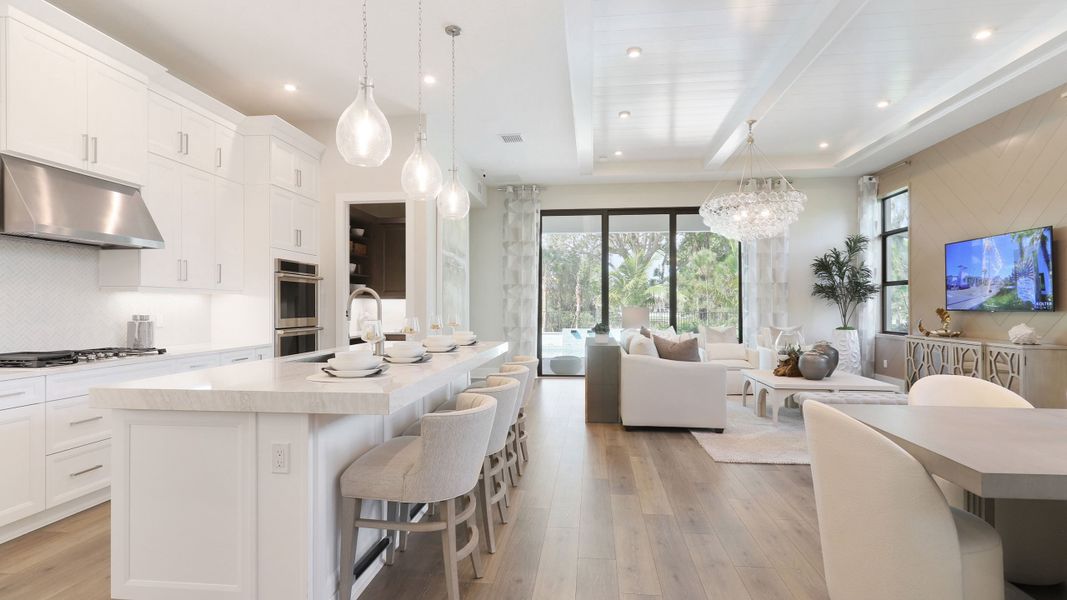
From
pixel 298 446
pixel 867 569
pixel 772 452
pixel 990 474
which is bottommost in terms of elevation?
pixel 772 452

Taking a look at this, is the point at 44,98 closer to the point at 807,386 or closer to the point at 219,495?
the point at 219,495

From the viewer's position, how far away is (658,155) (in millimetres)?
7098

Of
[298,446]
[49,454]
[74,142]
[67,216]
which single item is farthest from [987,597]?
[74,142]

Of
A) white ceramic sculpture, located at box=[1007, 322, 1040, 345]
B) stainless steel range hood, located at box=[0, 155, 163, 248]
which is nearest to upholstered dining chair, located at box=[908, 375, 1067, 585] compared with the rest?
white ceramic sculpture, located at box=[1007, 322, 1040, 345]

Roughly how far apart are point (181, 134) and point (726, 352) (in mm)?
6286

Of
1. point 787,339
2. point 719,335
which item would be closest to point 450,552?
point 787,339

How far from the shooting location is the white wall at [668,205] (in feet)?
25.0

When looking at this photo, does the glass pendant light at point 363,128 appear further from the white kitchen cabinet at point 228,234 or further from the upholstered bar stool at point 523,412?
the white kitchen cabinet at point 228,234

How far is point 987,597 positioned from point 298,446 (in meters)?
1.98

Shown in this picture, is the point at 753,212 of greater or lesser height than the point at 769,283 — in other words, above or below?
above

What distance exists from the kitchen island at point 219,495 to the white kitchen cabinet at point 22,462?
1.24 metres

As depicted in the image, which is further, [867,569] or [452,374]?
[452,374]

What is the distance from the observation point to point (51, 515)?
8.84 ft

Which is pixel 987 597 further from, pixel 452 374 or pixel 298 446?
pixel 298 446
